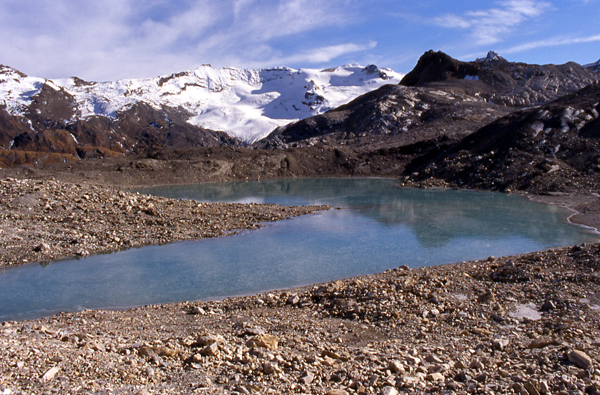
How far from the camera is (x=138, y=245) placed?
20625mm

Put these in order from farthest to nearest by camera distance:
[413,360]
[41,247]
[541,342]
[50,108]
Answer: [50,108], [41,247], [541,342], [413,360]

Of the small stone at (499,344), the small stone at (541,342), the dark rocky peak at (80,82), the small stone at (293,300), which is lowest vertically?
the small stone at (293,300)

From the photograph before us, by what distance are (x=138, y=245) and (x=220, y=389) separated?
1595 centimetres

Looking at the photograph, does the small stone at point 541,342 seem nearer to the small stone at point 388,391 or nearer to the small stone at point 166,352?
the small stone at point 388,391

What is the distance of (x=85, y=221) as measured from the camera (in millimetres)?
21203

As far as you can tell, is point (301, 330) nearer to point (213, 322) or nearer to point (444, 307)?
point (213, 322)

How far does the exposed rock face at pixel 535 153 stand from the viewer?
3712 cm

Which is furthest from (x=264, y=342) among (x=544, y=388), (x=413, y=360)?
(x=544, y=388)

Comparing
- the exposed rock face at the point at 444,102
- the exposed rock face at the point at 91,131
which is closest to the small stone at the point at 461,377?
the exposed rock face at the point at 444,102

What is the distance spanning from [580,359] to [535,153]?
3941 cm

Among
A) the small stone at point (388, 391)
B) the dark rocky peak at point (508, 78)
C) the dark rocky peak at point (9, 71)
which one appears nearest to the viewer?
the small stone at point (388, 391)

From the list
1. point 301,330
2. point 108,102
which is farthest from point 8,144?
point 301,330

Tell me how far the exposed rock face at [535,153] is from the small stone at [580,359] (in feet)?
107

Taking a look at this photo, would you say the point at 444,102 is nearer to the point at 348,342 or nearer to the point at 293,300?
the point at 293,300
